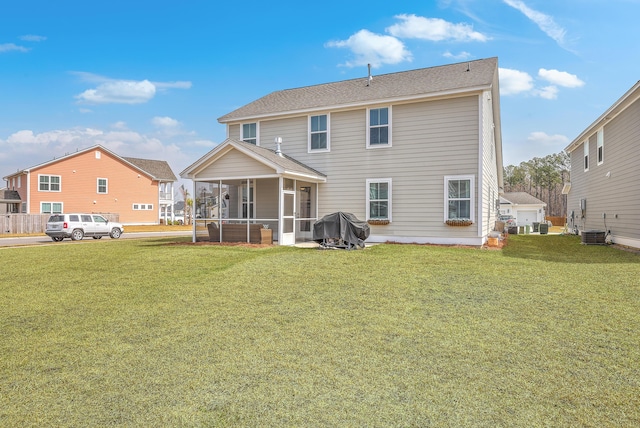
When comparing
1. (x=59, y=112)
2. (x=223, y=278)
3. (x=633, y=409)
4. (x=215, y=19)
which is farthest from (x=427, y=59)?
(x=59, y=112)

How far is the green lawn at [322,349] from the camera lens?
2982mm

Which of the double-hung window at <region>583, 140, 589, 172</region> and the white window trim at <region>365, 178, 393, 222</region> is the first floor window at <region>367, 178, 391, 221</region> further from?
the double-hung window at <region>583, 140, 589, 172</region>

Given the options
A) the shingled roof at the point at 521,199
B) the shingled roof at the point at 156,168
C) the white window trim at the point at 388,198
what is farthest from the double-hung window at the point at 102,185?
the shingled roof at the point at 521,199

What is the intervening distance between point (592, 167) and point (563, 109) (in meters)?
3.76

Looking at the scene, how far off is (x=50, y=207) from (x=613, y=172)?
39.8 m

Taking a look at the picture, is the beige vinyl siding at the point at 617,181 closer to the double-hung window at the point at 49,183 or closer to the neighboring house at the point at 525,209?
the neighboring house at the point at 525,209

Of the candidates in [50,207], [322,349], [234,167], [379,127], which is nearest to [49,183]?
[50,207]

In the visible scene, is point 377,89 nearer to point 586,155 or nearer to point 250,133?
point 250,133

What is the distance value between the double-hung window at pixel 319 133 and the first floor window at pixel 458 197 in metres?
5.29

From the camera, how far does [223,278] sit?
7.87 metres

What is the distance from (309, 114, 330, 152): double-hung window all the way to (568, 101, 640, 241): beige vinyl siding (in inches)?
433

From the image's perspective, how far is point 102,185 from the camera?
35.9 m

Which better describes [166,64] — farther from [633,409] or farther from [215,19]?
[633,409]

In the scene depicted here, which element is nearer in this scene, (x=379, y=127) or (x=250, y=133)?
(x=379, y=127)
